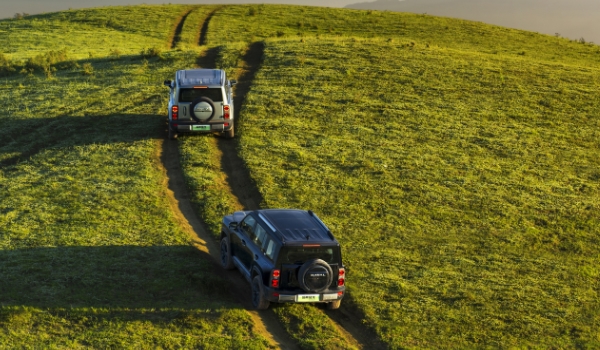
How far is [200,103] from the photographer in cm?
2780

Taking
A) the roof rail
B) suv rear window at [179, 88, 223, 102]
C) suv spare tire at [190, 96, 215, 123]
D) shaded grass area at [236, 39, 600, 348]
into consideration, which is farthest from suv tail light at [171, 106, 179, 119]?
the roof rail

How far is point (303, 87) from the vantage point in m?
37.5

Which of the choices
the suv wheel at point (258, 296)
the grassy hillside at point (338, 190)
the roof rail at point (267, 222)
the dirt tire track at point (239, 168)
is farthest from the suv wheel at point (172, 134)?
the suv wheel at point (258, 296)

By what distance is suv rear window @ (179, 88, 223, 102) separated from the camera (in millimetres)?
27641

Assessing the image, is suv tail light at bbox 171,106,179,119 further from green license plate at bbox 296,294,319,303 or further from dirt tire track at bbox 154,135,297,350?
green license plate at bbox 296,294,319,303

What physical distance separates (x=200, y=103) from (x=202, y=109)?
0.85ft

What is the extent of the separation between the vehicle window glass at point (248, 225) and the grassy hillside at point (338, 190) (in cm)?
138

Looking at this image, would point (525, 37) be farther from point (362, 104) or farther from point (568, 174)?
point (568, 174)

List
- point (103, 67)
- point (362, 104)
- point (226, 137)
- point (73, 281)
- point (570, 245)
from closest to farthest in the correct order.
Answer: point (73, 281) → point (570, 245) → point (226, 137) → point (362, 104) → point (103, 67)

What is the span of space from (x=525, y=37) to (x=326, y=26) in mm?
17042

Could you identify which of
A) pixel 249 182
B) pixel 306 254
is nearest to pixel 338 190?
pixel 249 182

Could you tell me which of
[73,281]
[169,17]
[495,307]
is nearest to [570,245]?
[495,307]

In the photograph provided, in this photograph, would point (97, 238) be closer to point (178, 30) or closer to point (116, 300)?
point (116, 300)

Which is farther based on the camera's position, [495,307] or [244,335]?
[495,307]
